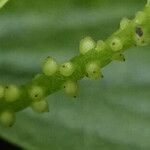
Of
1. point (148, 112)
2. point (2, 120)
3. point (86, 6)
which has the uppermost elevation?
point (86, 6)

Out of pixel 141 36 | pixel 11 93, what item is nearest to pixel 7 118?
pixel 11 93

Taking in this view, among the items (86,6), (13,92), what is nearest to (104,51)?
(13,92)

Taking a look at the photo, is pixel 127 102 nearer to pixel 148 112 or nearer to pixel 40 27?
pixel 148 112

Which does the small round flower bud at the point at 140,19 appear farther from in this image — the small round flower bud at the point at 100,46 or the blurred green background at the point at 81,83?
the blurred green background at the point at 81,83

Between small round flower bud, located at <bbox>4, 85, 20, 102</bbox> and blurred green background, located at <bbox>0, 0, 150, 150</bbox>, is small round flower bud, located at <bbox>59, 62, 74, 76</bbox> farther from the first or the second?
blurred green background, located at <bbox>0, 0, 150, 150</bbox>

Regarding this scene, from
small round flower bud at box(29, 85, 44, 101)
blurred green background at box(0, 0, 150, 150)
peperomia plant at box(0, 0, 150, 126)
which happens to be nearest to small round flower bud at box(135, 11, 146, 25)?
peperomia plant at box(0, 0, 150, 126)

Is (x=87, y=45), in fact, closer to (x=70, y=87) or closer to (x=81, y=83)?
(x=70, y=87)

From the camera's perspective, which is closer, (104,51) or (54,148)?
(104,51)
